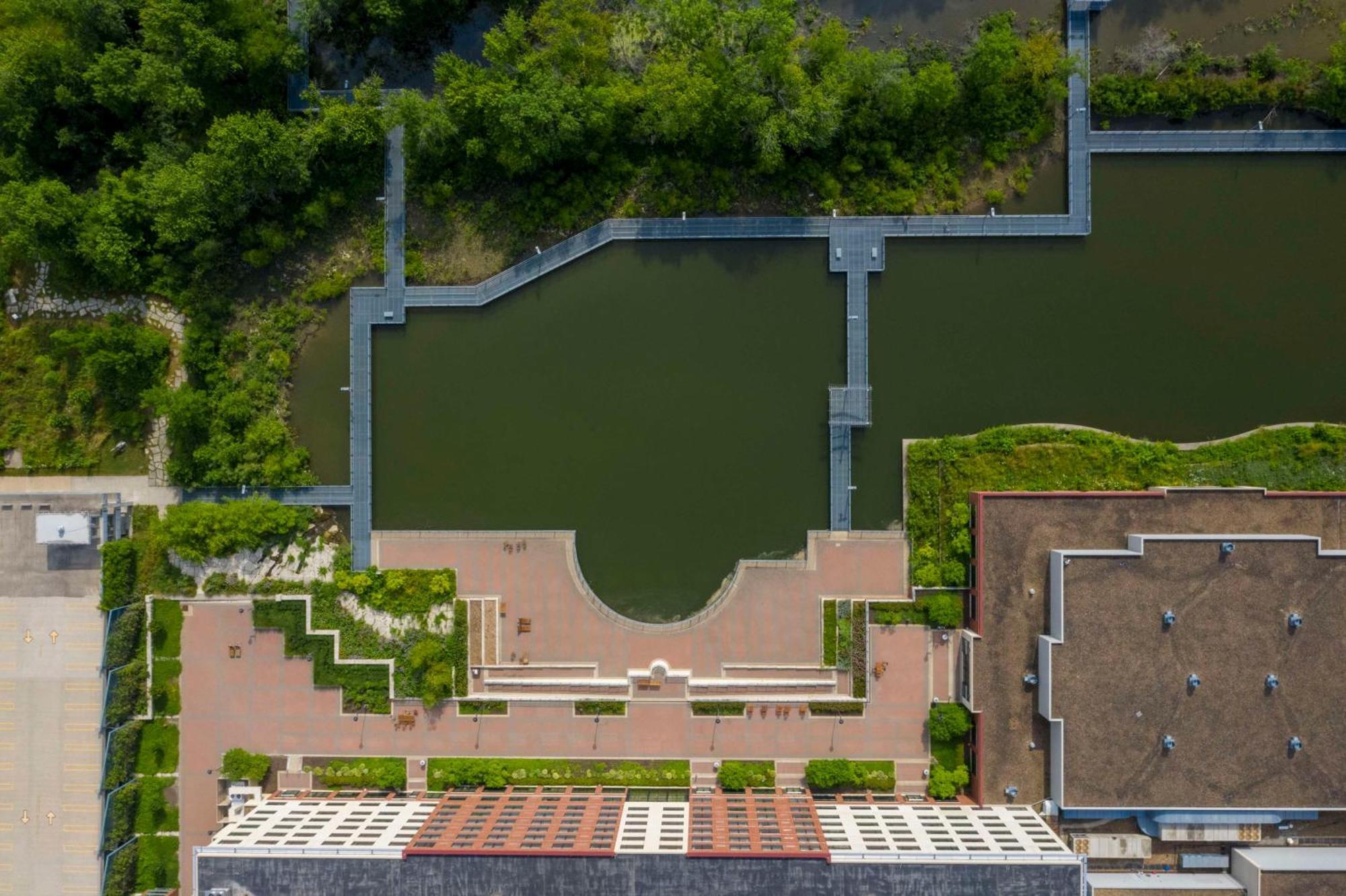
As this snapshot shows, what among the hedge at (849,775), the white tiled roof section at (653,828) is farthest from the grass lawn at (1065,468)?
the white tiled roof section at (653,828)

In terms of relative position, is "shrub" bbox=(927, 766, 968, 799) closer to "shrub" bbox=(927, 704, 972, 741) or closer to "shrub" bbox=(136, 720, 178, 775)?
"shrub" bbox=(927, 704, 972, 741)

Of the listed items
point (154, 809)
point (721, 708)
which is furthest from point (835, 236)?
point (154, 809)

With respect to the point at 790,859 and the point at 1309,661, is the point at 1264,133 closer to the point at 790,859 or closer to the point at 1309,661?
the point at 1309,661

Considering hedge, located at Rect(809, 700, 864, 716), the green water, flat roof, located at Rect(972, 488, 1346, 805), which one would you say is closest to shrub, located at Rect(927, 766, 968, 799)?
flat roof, located at Rect(972, 488, 1346, 805)

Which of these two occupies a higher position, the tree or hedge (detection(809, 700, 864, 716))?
hedge (detection(809, 700, 864, 716))

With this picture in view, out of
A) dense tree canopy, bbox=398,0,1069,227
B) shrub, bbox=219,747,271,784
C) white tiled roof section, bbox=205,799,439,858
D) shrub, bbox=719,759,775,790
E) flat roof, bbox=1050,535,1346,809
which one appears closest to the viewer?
white tiled roof section, bbox=205,799,439,858

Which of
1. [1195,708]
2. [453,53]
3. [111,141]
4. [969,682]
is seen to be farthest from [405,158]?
[1195,708]
